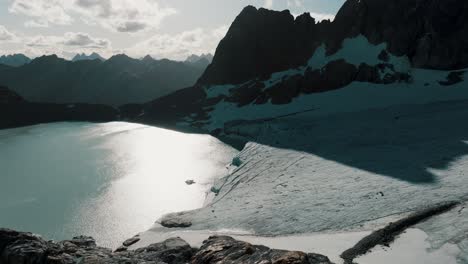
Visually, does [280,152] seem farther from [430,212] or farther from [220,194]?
[430,212]

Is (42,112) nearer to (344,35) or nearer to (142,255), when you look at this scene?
(344,35)

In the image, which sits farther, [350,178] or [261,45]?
[261,45]

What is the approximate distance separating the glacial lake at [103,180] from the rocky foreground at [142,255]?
51.5 ft

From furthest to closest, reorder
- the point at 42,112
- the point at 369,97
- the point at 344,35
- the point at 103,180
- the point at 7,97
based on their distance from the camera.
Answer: the point at 7,97
the point at 42,112
the point at 344,35
the point at 369,97
the point at 103,180

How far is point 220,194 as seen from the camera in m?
53.7

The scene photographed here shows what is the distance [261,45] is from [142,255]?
139880mm

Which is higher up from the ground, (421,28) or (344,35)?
(344,35)

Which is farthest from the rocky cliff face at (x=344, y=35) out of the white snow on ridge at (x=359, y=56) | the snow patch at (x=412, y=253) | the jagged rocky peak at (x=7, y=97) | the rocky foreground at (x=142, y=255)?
the rocky foreground at (x=142, y=255)

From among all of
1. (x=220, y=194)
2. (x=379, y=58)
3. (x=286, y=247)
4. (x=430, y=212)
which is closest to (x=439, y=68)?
(x=379, y=58)

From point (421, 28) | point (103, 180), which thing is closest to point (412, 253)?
point (103, 180)

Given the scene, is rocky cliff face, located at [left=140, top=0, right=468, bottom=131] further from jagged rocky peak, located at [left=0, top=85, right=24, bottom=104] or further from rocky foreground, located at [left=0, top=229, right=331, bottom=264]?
rocky foreground, located at [left=0, top=229, right=331, bottom=264]

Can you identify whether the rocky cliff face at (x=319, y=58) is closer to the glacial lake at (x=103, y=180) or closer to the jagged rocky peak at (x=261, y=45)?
the jagged rocky peak at (x=261, y=45)

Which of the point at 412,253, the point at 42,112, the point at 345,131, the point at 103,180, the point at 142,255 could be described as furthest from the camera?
the point at 42,112

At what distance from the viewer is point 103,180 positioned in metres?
70.2
